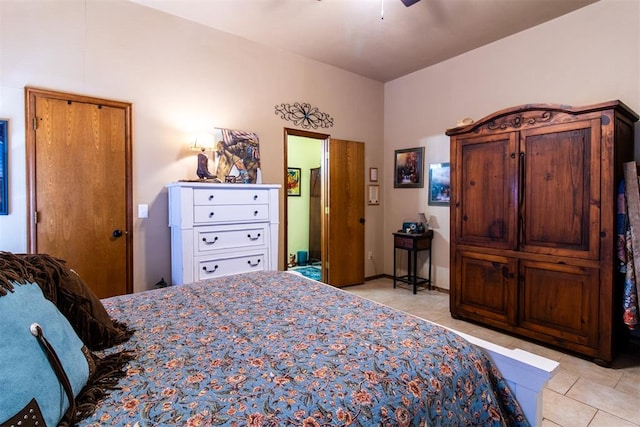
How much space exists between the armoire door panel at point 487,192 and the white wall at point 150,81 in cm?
208

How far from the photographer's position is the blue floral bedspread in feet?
2.67

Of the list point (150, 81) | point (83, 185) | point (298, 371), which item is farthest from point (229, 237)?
point (298, 371)

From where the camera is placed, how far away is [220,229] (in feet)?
9.77

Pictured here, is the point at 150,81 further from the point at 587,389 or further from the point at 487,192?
the point at 587,389

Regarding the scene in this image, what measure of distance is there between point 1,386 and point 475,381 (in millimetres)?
1289

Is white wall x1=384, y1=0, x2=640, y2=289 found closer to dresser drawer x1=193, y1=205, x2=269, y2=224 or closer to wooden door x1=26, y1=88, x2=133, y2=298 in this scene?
dresser drawer x1=193, y1=205, x2=269, y2=224

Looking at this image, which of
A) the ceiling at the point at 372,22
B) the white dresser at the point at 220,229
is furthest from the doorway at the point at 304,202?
the white dresser at the point at 220,229

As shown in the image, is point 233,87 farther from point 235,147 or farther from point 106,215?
point 106,215

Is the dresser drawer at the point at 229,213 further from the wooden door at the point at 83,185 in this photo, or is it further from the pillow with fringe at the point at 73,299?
the pillow with fringe at the point at 73,299

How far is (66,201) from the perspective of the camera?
2.71 m

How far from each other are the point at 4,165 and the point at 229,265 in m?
1.85

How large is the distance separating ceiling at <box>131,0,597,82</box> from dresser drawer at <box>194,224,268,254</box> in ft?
6.74

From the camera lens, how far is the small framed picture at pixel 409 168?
455 centimetres

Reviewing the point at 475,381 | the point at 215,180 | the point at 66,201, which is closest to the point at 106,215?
the point at 66,201
